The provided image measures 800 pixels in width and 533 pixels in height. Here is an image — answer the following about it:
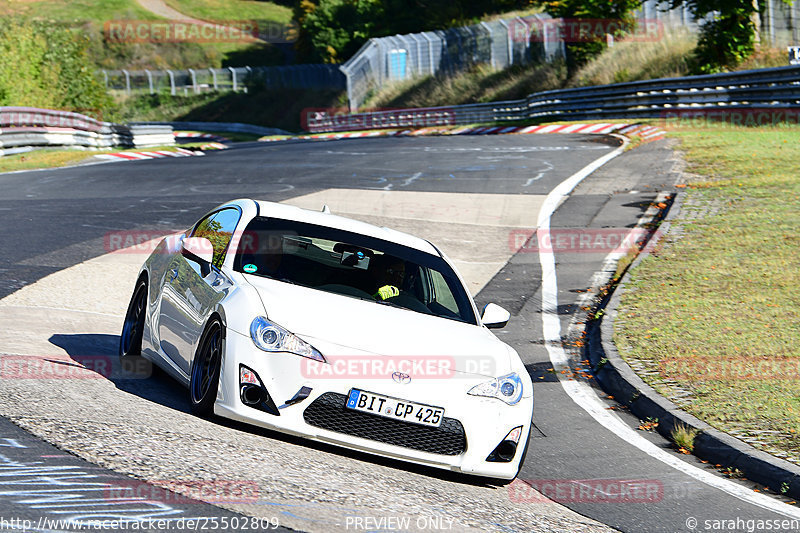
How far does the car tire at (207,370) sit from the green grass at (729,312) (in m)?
3.74

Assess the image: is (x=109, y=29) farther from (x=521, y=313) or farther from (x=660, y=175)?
(x=521, y=313)

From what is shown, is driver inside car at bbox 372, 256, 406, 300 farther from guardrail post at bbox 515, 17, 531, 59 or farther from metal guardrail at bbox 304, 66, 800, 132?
guardrail post at bbox 515, 17, 531, 59

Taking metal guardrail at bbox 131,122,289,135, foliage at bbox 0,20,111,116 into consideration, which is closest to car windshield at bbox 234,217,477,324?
Answer: foliage at bbox 0,20,111,116

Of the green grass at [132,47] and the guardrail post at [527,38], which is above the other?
the green grass at [132,47]

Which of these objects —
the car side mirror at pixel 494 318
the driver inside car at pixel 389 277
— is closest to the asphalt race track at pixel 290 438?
the car side mirror at pixel 494 318

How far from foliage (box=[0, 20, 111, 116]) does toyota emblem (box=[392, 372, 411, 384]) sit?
120ft

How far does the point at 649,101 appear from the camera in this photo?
34000 mm

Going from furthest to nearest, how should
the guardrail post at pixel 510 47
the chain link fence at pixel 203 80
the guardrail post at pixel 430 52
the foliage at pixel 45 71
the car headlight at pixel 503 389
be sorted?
the chain link fence at pixel 203 80 → the guardrail post at pixel 430 52 → the guardrail post at pixel 510 47 → the foliage at pixel 45 71 → the car headlight at pixel 503 389

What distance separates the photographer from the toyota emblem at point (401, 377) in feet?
20.0

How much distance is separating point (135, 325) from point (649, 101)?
93.0ft

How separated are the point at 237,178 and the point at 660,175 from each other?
9.07 metres

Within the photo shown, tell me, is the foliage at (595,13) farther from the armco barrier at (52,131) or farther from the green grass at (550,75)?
the armco barrier at (52,131)

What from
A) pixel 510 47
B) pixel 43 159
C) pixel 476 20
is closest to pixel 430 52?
pixel 510 47

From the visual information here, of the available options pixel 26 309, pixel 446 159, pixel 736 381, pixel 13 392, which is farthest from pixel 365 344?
pixel 446 159
